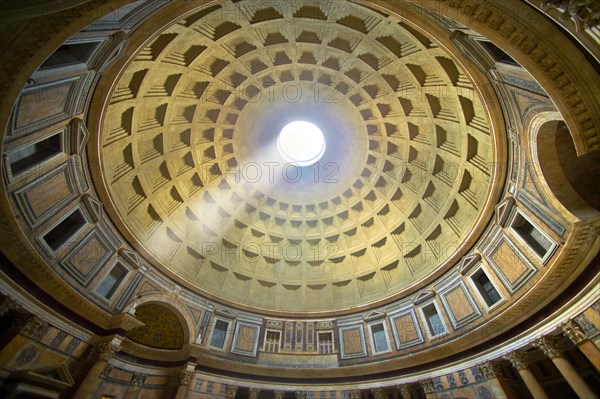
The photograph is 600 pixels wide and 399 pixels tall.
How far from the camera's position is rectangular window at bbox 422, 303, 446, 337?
1663cm

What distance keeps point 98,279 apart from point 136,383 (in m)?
5.78

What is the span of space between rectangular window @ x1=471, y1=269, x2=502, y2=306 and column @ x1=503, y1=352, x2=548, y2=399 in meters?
2.76

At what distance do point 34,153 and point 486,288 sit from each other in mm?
21878

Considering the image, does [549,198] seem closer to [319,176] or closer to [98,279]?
[319,176]

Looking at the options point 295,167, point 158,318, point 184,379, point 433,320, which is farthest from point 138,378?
point 295,167

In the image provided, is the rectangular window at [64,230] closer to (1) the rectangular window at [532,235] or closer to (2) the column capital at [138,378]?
(2) the column capital at [138,378]

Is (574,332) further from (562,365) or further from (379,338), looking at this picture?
(379,338)

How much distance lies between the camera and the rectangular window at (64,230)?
12617 millimetres

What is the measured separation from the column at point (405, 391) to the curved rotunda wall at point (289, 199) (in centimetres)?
50

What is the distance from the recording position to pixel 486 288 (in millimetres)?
15430

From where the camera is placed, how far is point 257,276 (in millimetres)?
22844

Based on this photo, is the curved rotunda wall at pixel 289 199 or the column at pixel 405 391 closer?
the curved rotunda wall at pixel 289 199

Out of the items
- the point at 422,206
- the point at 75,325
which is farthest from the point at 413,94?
the point at 75,325

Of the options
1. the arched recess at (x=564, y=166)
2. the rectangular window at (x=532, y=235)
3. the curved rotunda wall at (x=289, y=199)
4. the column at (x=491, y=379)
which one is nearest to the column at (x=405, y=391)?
the curved rotunda wall at (x=289, y=199)
